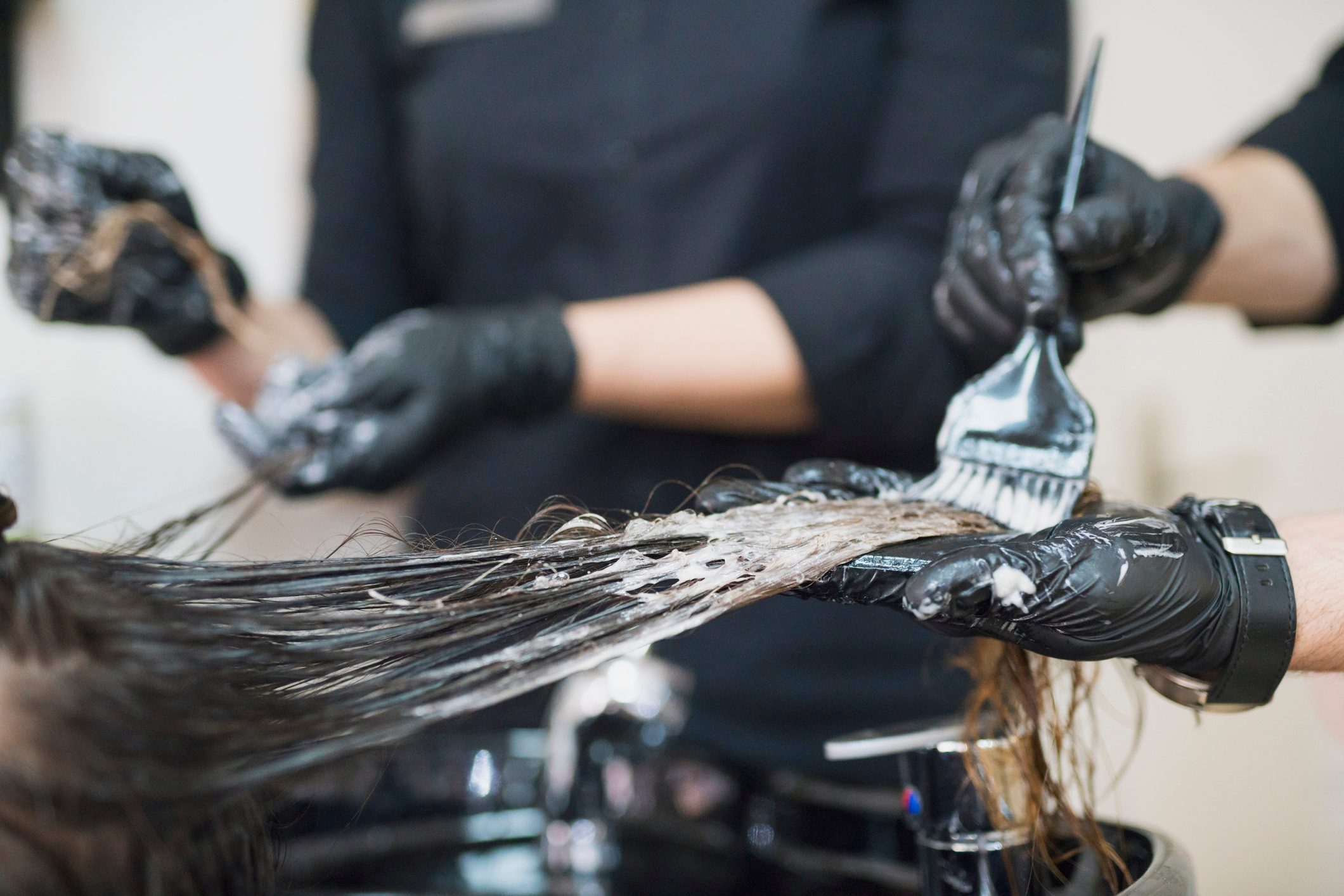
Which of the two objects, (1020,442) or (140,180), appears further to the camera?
(140,180)

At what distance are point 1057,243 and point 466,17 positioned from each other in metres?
0.80

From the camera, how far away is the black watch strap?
42 centimetres

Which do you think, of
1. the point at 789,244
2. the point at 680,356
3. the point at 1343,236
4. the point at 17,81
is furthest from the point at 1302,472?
the point at 17,81

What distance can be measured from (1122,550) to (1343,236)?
1.82 ft

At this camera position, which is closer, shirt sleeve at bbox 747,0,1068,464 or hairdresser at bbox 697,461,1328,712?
hairdresser at bbox 697,461,1328,712

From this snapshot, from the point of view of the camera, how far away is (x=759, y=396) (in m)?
0.87

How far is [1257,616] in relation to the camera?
423mm

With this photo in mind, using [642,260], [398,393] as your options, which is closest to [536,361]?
[398,393]

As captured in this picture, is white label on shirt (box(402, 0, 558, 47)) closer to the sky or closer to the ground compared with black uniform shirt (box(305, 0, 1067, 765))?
closer to the sky

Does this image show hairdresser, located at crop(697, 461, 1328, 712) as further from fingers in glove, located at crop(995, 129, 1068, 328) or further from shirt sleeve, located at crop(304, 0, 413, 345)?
shirt sleeve, located at crop(304, 0, 413, 345)

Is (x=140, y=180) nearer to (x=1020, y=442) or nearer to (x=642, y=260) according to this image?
(x=642, y=260)

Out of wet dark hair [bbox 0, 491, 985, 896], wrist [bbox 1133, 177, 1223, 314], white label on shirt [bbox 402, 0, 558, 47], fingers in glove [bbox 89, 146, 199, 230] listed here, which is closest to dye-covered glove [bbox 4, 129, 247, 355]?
fingers in glove [bbox 89, 146, 199, 230]

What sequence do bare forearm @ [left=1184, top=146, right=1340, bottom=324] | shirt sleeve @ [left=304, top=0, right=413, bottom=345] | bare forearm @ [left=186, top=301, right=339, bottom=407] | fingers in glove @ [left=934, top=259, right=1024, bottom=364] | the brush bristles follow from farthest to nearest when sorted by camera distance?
shirt sleeve @ [left=304, top=0, right=413, bottom=345] → bare forearm @ [left=186, top=301, right=339, bottom=407] → bare forearm @ [left=1184, top=146, right=1340, bottom=324] → fingers in glove @ [left=934, top=259, right=1024, bottom=364] → the brush bristles

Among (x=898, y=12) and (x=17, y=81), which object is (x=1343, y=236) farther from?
(x=17, y=81)
